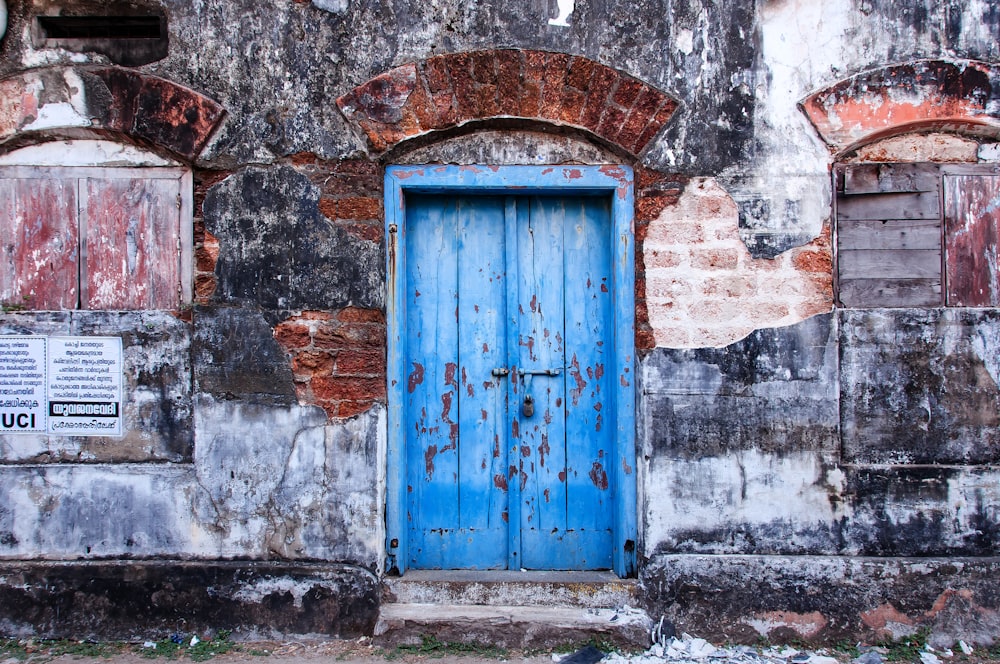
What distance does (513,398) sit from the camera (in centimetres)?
366

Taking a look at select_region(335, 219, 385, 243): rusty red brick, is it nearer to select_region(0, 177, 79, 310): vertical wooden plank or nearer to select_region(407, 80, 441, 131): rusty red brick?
select_region(407, 80, 441, 131): rusty red brick

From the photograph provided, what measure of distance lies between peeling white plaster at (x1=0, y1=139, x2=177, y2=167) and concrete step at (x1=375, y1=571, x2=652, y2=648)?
2611 mm

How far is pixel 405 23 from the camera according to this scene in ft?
11.4

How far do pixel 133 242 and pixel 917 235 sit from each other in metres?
4.20

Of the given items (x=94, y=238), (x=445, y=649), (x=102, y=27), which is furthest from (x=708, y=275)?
(x=102, y=27)

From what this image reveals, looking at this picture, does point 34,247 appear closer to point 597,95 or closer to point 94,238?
point 94,238

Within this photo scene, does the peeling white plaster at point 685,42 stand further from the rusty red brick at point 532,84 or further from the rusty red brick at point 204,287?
the rusty red brick at point 204,287

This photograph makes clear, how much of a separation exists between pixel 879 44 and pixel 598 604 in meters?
3.24

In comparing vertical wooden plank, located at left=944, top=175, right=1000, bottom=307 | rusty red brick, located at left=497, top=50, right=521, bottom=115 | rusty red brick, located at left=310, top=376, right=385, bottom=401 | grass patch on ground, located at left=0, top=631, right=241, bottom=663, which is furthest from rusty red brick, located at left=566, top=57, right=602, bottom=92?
grass patch on ground, located at left=0, top=631, right=241, bottom=663

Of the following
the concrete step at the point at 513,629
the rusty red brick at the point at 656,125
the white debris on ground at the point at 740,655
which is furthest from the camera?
the rusty red brick at the point at 656,125

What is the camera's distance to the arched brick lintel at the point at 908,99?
11.1 ft

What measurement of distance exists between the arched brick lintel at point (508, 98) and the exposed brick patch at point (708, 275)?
34 centimetres

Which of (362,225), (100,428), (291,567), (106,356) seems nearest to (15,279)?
(106,356)

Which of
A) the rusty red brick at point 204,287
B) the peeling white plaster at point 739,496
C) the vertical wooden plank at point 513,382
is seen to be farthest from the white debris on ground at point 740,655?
the rusty red brick at point 204,287
